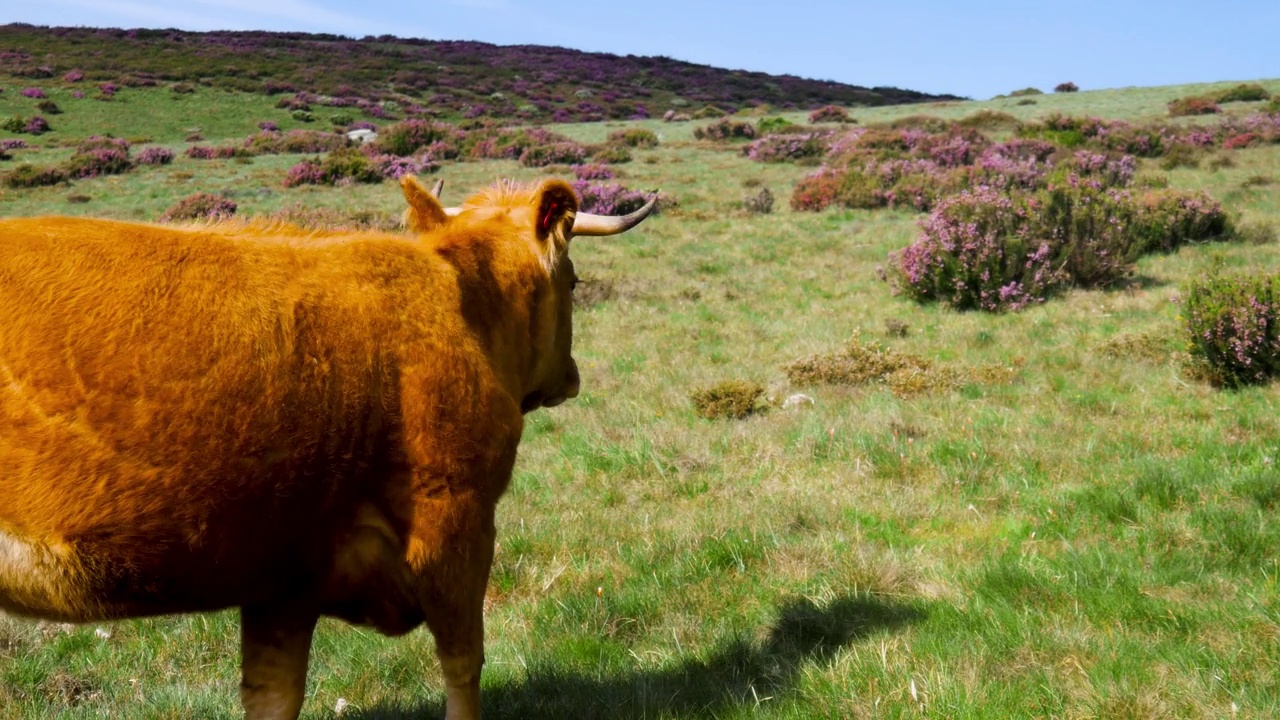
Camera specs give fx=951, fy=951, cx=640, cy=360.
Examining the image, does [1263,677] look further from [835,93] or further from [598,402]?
[835,93]

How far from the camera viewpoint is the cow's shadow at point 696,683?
3.66 meters

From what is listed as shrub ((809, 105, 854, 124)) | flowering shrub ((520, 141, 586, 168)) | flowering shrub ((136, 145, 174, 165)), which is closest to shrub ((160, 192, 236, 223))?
flowering shrub ((136, 145, 174, 165))

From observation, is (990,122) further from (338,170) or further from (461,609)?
(461,609)

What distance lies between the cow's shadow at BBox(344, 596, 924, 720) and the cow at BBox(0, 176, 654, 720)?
0.74 meters

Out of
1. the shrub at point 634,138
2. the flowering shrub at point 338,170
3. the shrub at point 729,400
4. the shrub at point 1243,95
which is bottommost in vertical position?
the shrub at point 729,400

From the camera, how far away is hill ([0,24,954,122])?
47.8 m

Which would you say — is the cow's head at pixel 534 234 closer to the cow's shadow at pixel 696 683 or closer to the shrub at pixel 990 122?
the cow's shadow at pixel 696 683

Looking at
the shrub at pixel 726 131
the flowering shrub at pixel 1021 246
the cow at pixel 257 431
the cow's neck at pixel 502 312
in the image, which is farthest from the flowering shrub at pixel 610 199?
the cow at pixel 257 431

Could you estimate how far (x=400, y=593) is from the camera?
273cm

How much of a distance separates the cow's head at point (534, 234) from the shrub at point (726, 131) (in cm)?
3290

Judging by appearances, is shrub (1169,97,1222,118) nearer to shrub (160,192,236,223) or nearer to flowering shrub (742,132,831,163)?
flowering shrub (742,132,831,163)

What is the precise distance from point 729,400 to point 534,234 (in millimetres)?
4772

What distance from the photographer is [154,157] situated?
28.7m

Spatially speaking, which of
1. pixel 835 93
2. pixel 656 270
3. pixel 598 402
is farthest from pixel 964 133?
pixel 835 93
